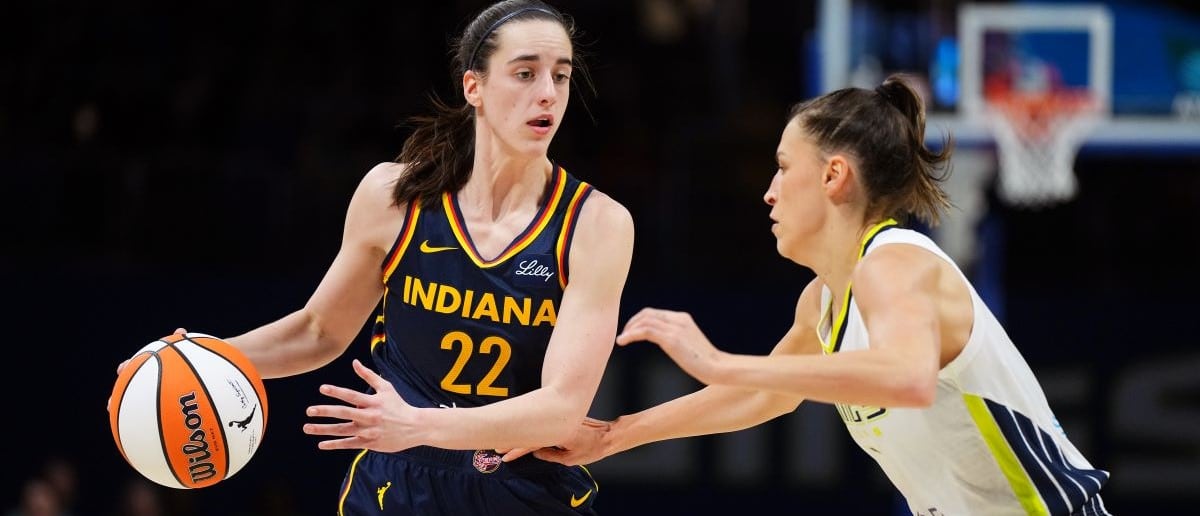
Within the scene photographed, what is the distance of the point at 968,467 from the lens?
141 inches

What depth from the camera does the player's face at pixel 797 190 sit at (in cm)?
368

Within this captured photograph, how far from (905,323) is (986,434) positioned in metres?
0.48

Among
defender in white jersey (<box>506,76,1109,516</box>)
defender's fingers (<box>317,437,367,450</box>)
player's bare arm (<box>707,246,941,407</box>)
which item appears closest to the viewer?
player's bare arm (<box>707,246,941,407</box>)

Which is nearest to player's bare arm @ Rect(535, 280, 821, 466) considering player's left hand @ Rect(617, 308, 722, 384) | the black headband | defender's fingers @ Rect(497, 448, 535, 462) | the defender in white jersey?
defender's fingers @ Rect(497, 448, 535, 462)

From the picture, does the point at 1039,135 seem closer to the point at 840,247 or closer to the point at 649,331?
the point at 840,247

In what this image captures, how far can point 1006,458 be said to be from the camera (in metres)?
3.56

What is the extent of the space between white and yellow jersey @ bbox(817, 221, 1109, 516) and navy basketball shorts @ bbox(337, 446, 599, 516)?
103 cm

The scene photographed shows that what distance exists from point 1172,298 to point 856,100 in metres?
7.52

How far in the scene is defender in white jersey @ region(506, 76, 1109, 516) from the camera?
3.36 m

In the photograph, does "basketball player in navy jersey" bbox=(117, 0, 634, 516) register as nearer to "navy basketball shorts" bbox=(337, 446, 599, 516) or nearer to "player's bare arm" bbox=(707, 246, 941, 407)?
"navy basketball shorts" bbox=(337, 446, 599, 516)

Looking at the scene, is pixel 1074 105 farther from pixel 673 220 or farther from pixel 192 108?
pixel 192 108

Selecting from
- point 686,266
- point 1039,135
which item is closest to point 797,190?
point 1039,135

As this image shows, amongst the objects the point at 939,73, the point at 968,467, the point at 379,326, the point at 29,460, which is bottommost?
the point at 29,460

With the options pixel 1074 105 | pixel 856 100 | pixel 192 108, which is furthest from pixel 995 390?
pixel 192 108
